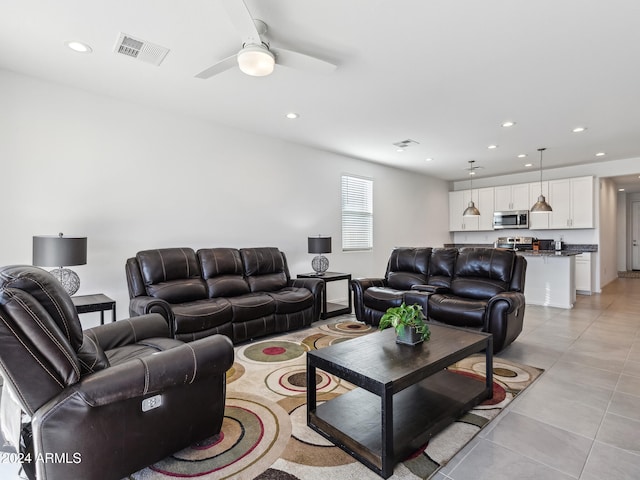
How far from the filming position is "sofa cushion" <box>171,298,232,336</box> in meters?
3.23

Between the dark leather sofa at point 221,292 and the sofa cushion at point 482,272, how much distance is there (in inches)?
72.4

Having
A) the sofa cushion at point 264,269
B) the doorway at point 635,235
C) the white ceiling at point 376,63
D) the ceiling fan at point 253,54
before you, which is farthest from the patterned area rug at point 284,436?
the doorway at point 635,235

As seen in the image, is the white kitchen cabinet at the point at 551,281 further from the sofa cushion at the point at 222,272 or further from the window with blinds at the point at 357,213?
the sofa cushion at the point at 222,272

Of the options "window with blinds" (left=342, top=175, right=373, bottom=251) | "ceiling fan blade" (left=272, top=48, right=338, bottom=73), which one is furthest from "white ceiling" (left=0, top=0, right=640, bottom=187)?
"window with blinds" (left=342, top=175, right=373, bottom=251)

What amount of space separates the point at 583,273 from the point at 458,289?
4451mm

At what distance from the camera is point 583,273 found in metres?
6.81

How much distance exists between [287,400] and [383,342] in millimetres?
839

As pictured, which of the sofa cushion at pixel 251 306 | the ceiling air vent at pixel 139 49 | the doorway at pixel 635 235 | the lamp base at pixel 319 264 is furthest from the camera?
the doorway at pixel 635 235

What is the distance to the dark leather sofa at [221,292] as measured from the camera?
3336 mm

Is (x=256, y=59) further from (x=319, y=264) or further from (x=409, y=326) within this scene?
(x=319, y=264)

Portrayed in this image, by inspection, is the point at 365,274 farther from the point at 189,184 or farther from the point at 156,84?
the point at 156,84

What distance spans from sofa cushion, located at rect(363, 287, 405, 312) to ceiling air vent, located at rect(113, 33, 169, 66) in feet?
11.2

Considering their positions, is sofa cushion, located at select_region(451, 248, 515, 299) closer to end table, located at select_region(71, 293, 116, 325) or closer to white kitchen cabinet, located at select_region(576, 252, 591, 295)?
end table, located at select_region(71, 293, 116, 325)

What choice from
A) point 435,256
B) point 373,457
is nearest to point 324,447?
point 373,457
